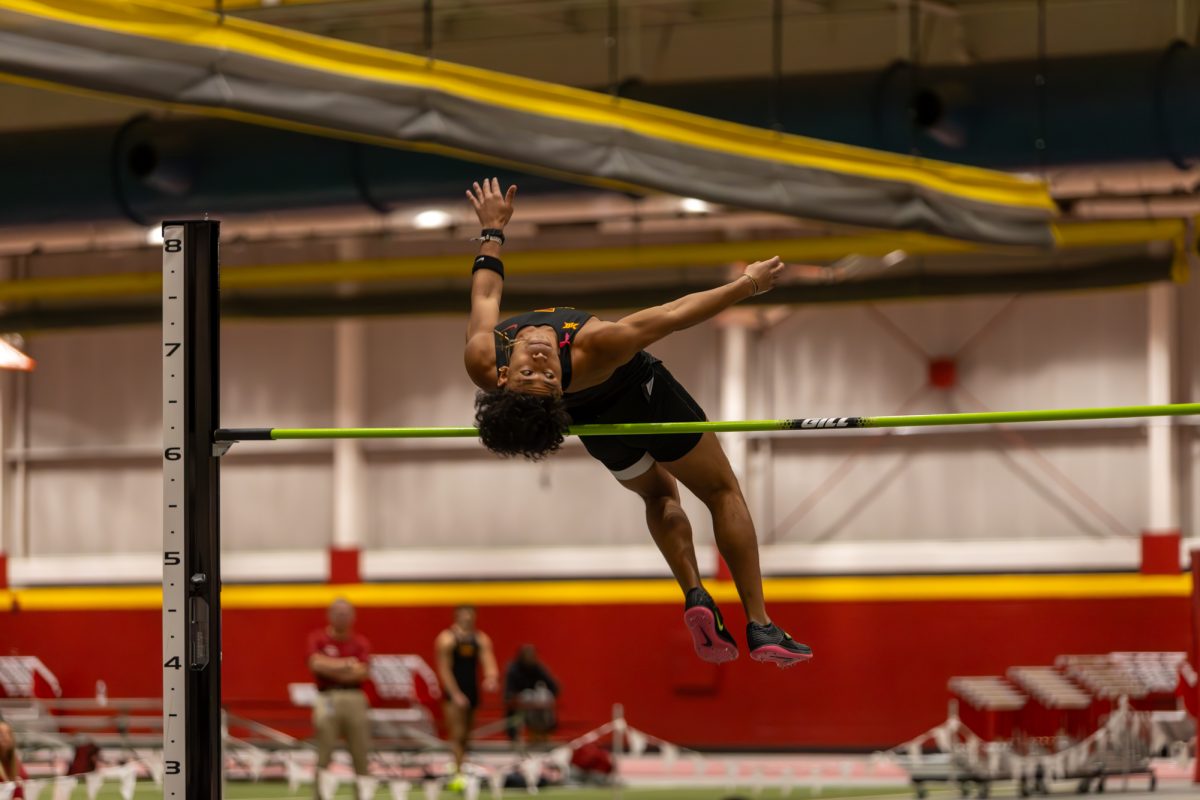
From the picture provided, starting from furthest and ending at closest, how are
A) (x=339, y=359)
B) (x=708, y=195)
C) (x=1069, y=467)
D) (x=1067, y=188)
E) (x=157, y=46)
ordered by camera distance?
(x=339, y=359), (x=1069, y=467), (x=1067, y=188), (x=708, y=195), (x=157, y=46)

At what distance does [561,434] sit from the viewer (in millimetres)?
4859

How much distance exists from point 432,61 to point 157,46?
1522 millimetres

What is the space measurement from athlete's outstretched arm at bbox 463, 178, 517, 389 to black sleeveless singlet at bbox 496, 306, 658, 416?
4 centimetres

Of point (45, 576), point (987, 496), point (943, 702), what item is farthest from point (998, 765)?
point (45, 576)

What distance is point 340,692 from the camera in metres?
11.3

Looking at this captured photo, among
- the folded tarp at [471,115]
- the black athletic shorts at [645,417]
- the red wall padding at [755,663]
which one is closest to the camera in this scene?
the black athletic shorts at [645,417]

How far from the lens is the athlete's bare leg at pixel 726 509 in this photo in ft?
17.4

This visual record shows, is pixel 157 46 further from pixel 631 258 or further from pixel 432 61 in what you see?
pixel 631 258

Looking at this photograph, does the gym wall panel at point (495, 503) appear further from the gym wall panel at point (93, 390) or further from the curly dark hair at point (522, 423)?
the curly dark hair at point (522, 423)

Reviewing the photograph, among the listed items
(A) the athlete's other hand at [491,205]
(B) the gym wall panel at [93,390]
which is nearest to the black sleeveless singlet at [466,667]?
(B) the gym wall panel at [93,390]

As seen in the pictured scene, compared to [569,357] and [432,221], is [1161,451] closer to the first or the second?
[432,221]

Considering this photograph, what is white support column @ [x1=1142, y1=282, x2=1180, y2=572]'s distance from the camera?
1541cm

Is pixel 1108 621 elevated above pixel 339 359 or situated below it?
below

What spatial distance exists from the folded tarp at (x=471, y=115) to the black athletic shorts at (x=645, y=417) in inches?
149
